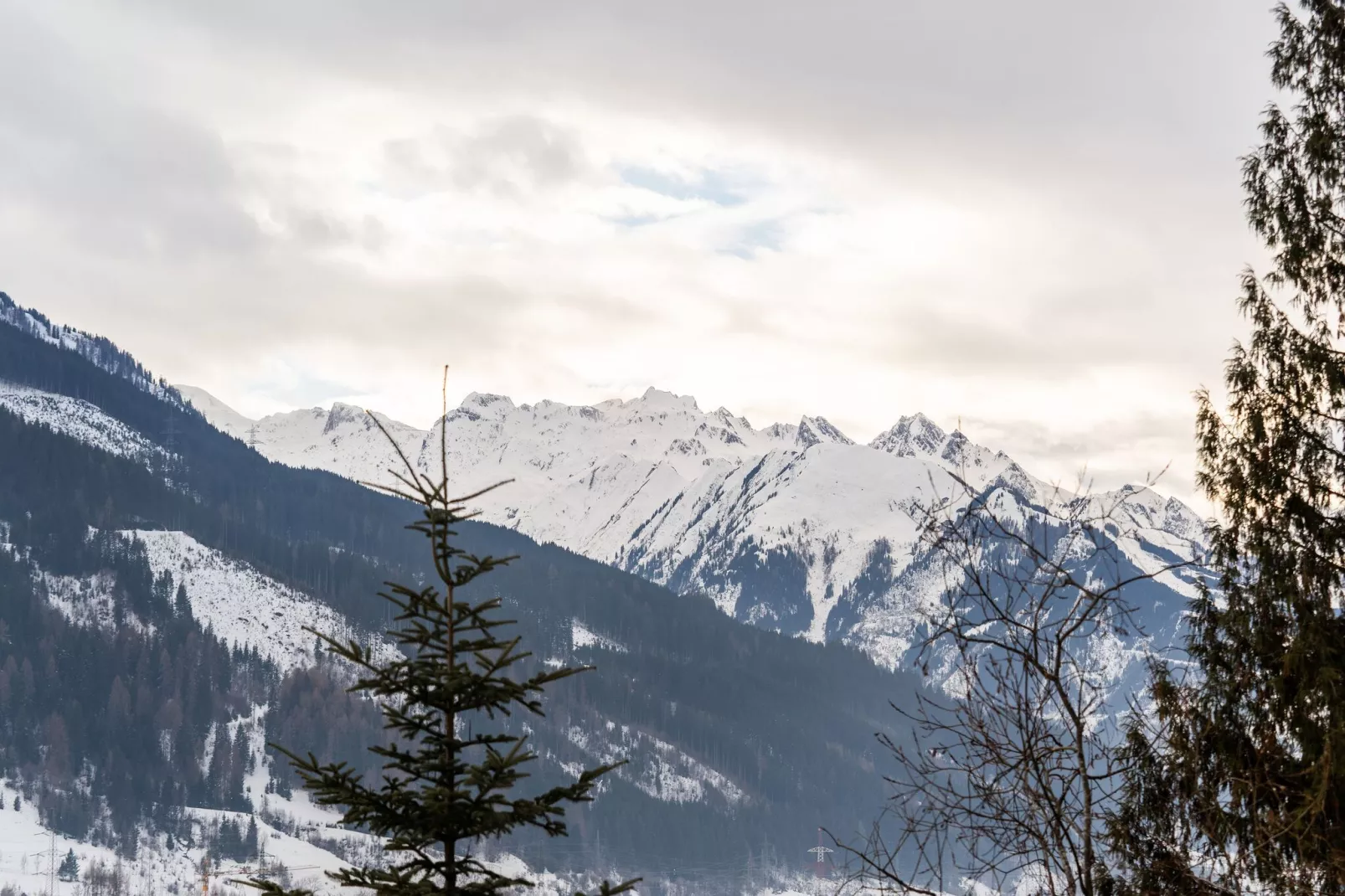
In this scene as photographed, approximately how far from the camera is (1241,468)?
16.8 meters

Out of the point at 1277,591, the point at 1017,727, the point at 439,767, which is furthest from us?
the point at 1277,591

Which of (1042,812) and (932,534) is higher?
(932,534)

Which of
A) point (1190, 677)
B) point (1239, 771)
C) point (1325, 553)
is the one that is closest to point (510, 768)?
point (1239, 771)

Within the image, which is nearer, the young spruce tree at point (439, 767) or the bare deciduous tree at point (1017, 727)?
the bare deciduous tree at point (1017, 727)

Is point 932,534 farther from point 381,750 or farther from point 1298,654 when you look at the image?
point 1298,654

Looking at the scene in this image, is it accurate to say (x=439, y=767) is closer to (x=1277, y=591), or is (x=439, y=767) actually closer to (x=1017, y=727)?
(x=1017, y=727)

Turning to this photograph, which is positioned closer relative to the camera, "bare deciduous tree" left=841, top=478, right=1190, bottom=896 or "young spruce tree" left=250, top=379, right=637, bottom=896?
"bare deciduous tree" left=841, top=478, right=1190, bottom=896

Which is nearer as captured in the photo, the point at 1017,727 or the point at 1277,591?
the point at 1017,727

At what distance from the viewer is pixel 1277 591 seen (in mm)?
15977

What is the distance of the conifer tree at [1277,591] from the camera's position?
1438 cm

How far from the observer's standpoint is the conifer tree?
14.4 metres

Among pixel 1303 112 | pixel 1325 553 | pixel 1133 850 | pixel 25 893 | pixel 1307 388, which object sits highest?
pixel 1303 112

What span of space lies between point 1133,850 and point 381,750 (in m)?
7.48

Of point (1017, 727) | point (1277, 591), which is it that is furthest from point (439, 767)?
point (1277, 591)
